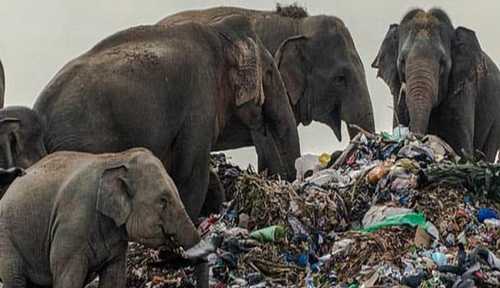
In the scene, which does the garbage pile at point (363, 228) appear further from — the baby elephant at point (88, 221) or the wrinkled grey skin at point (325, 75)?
the wrinkled grey skin at point (325, 75)

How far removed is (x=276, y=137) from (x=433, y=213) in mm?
2290

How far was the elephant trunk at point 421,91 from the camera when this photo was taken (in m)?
15.0

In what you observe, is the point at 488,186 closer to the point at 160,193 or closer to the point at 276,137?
the point at 276,137

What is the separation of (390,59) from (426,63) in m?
1.38

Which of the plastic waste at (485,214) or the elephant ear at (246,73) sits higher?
the elephant ear at (246,73)

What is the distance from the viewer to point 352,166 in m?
13.2

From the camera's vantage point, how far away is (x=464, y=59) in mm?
16094

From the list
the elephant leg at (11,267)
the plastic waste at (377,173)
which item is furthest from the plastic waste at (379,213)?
the elephant leg at (11,267)

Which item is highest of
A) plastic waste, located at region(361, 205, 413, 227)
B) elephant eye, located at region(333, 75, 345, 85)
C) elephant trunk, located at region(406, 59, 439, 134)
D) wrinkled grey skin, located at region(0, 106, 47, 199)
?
wrinkled grey skin, located at region(0, 106, 47, 199)

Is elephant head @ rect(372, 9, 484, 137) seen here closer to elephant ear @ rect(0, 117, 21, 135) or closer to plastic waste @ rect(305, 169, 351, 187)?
plastic waste @ rect(305, 169, 351, 187)

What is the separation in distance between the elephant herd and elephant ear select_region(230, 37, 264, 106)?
0.04ft

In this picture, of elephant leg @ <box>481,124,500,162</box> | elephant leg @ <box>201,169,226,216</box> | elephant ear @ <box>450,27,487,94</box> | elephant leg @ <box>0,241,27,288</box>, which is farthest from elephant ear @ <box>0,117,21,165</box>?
elephant leg @ <box>481,124,500,162</box>

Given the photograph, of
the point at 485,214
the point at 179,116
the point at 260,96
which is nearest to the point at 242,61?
the point at 260,96

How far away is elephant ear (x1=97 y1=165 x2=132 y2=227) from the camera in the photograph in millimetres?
8891
